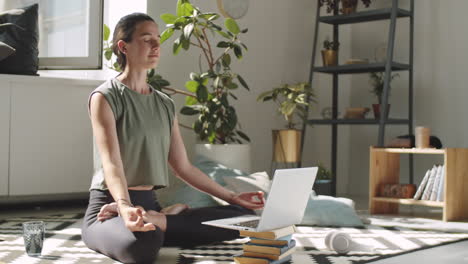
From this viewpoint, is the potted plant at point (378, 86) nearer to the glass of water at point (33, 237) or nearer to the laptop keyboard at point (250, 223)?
the laptop keyboard at point (250, 223)

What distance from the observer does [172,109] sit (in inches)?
107

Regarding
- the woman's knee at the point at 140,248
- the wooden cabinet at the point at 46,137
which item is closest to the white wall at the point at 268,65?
the wooden cabinet at the point at 46,137

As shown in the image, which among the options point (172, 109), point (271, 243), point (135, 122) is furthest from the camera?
point (172, 109)

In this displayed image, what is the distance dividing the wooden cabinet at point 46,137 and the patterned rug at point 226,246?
569 mm

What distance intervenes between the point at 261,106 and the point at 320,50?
839 millimetres

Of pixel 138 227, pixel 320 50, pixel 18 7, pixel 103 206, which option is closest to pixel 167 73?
pixel 18 7

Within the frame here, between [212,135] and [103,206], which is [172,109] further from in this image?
[212,135]

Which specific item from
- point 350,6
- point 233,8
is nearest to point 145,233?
point 233,8

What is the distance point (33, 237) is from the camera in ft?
8.09

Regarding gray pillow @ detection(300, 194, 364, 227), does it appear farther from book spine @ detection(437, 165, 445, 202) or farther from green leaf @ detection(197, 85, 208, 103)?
green leaf @ detection(197, 85, 208, 103)

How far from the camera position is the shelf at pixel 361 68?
16.1 ft

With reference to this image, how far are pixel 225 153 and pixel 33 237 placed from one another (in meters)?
1.95

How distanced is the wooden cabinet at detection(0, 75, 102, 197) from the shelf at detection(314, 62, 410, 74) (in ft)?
6.04

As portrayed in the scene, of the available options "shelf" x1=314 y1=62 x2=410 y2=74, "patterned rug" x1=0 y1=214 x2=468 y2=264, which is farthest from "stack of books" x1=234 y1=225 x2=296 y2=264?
"shelf" x1=314 y1=62 x2=410 y2=74
